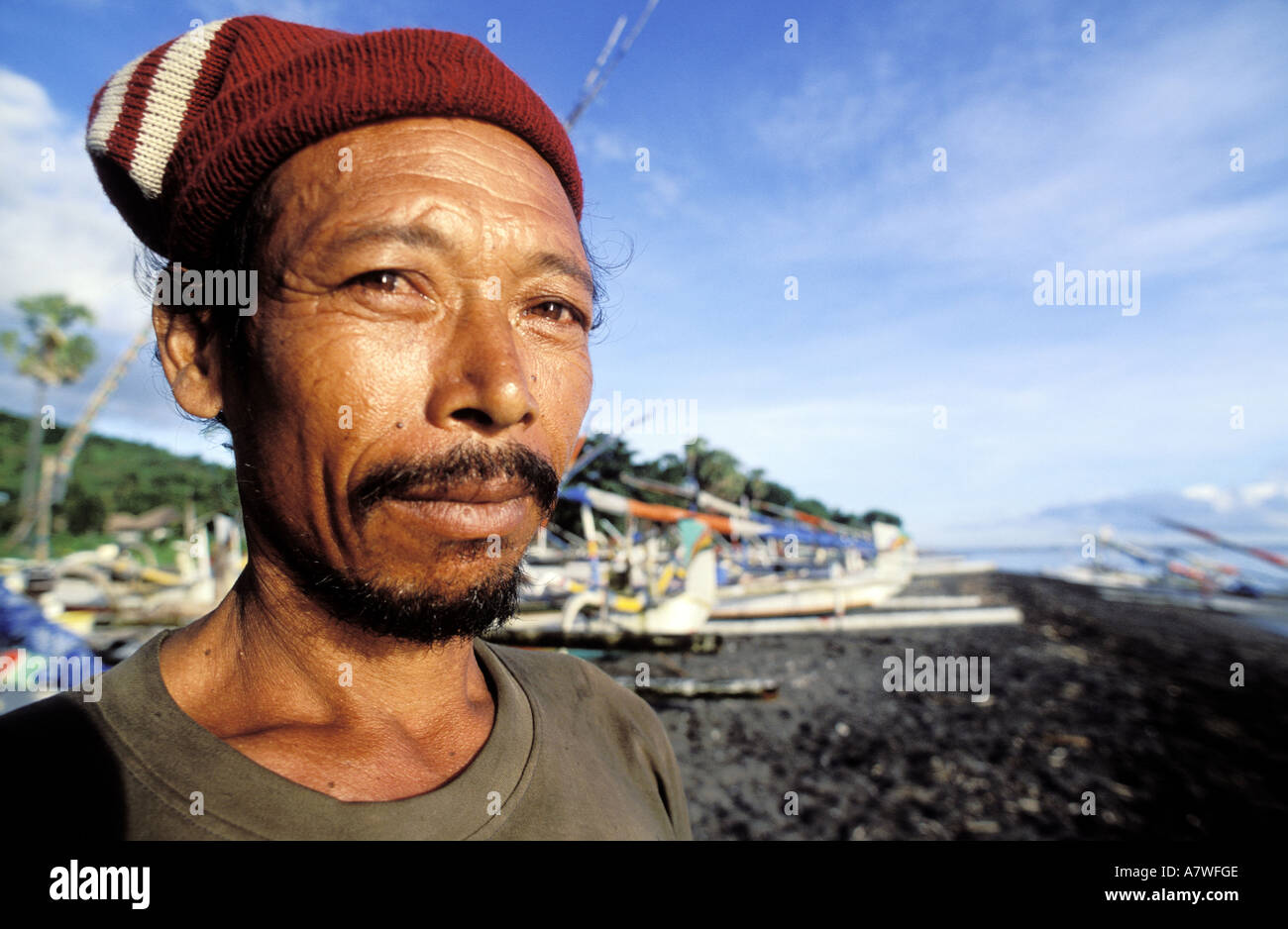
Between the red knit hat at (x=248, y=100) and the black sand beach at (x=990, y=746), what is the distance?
9238mm

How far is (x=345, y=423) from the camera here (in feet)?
4.50

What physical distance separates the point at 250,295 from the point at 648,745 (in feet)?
6.44

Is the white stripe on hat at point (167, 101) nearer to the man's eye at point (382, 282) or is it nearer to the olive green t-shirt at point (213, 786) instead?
the man's eye at point (382, 282)

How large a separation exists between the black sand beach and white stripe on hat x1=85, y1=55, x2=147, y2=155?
9.39m

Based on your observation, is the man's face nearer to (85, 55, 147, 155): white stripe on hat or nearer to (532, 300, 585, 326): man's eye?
(532, 300, 585, 326): man's eye

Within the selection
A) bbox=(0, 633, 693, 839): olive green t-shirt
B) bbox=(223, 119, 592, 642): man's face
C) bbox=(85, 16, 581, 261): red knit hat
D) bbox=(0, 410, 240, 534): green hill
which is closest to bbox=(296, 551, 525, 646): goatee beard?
bbox=(223, 119, 592, 642): man's face

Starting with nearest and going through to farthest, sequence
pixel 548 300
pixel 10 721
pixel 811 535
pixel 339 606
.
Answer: pixel 10 721 < pixel 339 606 < pixel 548 300 < pixel 811 535

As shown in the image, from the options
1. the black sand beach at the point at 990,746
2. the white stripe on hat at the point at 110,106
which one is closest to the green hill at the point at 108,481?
the black sand beach at the point at 990,746

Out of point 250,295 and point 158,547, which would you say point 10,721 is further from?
point 158,547

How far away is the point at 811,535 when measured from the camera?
41312 millimetres

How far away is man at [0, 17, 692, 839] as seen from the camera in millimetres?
1294

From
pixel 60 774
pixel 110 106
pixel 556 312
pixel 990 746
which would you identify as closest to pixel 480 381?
pixel 556 312

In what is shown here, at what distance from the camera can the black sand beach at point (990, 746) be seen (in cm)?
942
